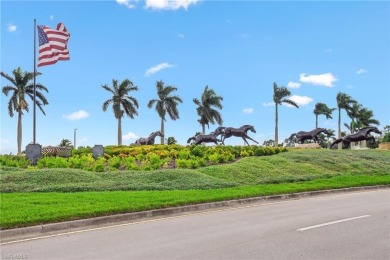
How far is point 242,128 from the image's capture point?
4038 cm

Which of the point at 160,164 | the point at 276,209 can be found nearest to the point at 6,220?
the point at 276,209

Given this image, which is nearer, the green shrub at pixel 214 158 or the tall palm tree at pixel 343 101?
the green shrub at pixel 214 158

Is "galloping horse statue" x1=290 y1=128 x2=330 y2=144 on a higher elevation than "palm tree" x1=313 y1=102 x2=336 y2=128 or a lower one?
lower

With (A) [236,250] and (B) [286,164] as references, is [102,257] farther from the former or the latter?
(B) [286,164]

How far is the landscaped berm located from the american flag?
6.62m

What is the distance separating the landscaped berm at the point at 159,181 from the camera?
11617 mm

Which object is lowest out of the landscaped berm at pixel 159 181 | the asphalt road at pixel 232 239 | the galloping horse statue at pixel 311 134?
the asphalt road at pixel 232 239

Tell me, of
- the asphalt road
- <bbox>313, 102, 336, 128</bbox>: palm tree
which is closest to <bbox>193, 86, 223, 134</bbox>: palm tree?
<bbox>313, 102, 336, 128</bbox>: palm tree

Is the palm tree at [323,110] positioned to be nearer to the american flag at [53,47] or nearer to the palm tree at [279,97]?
the palm tree at [279,97]

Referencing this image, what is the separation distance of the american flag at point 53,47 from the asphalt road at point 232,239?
18209mm

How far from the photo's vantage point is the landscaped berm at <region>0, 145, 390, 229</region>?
1162 centimetres

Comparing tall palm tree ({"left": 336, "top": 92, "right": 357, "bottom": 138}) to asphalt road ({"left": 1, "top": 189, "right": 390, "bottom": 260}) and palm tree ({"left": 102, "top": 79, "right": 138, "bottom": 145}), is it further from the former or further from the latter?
asphalt road ({"left": 1, "top": 189, "right": 390, "bottom": 260})

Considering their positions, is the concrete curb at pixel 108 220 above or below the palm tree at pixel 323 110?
below

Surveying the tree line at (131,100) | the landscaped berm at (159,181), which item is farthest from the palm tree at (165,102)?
the landscaped berm at (159,181)
